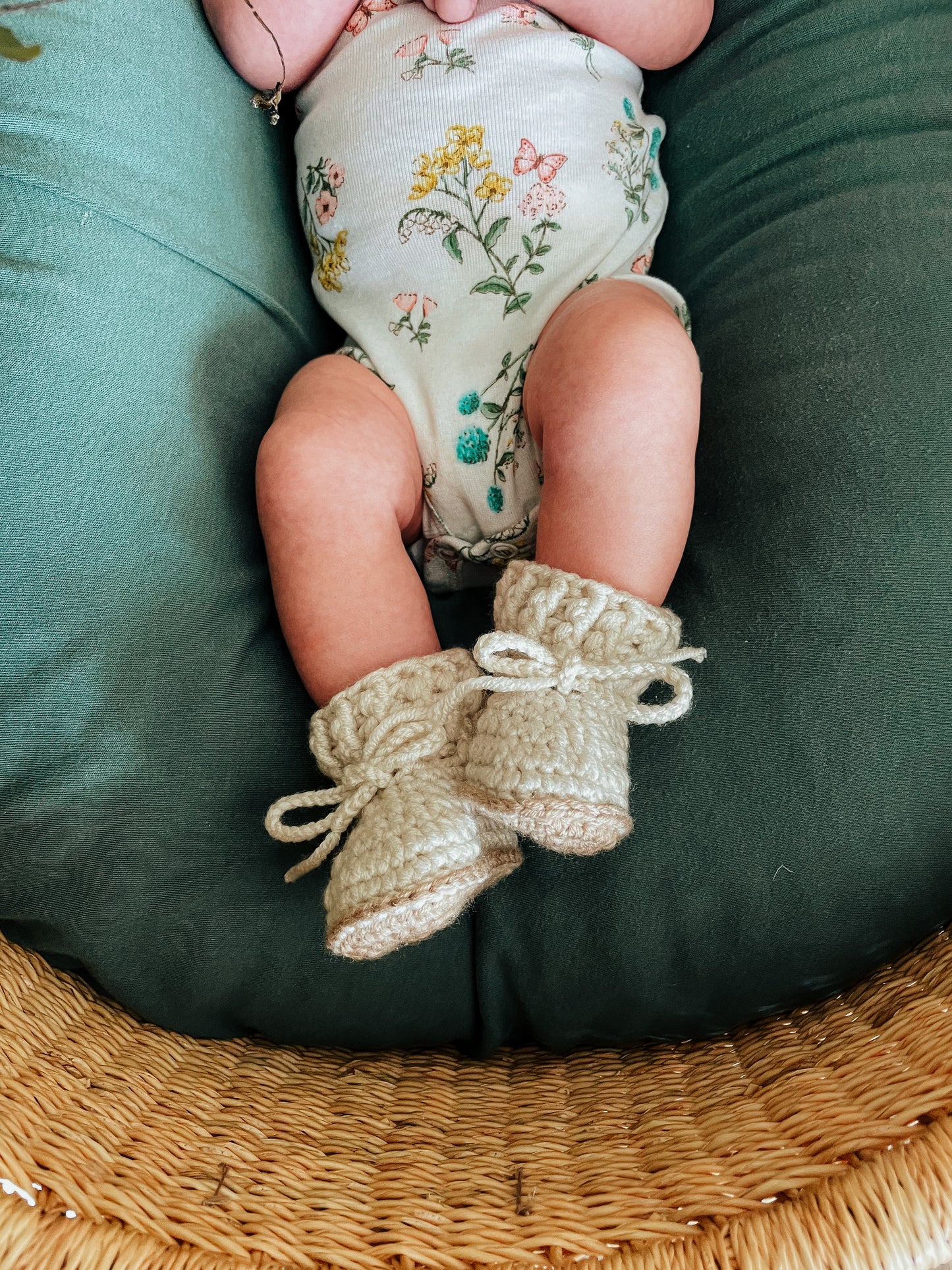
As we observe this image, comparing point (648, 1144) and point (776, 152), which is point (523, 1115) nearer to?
point (648, 1144)

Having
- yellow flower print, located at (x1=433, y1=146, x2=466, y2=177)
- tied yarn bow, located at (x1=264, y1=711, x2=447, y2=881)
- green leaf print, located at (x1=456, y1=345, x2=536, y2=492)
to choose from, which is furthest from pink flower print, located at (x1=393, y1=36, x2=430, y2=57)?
tied yarn bow, located at (x1=264, y1=711, x2=447, y2=881)

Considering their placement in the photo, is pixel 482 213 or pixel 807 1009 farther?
pixel 482 213

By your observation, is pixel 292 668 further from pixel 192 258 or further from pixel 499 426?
pixel 192 258

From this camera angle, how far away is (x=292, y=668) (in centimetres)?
91

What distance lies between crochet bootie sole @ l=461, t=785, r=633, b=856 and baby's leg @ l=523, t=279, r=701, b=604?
195 millimetres

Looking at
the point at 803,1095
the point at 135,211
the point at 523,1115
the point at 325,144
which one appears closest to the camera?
the point at 803,1095

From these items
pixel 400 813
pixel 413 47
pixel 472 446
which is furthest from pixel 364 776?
pixel 413 47

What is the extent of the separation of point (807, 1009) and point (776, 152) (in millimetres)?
902

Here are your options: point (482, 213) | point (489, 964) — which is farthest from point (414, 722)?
point (482, 213)

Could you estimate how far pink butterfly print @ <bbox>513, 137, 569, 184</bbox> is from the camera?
0.94 m

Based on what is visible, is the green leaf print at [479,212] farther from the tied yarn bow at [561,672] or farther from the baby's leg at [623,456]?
the tied yarn bow at [561,672]

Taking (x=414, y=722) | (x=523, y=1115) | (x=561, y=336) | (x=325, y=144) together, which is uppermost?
(x=325, y=144)

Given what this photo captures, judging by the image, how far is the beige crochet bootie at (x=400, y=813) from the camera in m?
0.64

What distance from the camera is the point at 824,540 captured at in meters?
0.80
